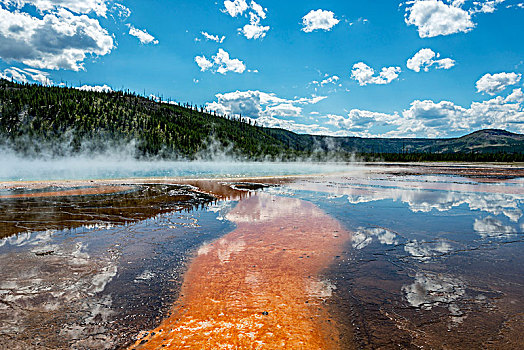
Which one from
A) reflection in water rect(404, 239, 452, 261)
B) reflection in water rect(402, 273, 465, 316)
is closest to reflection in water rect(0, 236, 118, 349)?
reflection in water rect(402, 273, 465, 316)

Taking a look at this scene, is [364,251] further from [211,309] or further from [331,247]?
[211,309]

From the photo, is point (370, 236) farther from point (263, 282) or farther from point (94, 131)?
point (94, 131)

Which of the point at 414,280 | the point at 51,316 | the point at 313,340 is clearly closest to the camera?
the point at 313,340

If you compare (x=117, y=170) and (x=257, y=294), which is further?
(x=117, y=170)

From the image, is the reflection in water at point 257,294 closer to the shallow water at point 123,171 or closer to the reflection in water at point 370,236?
the reflection in water at point 370,236

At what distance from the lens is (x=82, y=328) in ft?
18.9

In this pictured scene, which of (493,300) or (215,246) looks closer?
(493,300)

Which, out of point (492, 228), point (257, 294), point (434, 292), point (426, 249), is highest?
point (492, 228)

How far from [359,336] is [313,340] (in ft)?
2.96

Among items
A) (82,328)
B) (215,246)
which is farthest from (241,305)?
(215,246)

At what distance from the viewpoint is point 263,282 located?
26.5 ft

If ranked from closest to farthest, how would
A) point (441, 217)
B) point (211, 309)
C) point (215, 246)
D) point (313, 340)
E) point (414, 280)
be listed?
point (313, 340)
point (211, 309)
point (414, 280)
point (215, 246)
point (441, 217)

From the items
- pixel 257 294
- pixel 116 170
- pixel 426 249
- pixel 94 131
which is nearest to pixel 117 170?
pixel 116 170

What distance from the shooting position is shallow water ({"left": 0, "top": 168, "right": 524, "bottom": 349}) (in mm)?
5617
